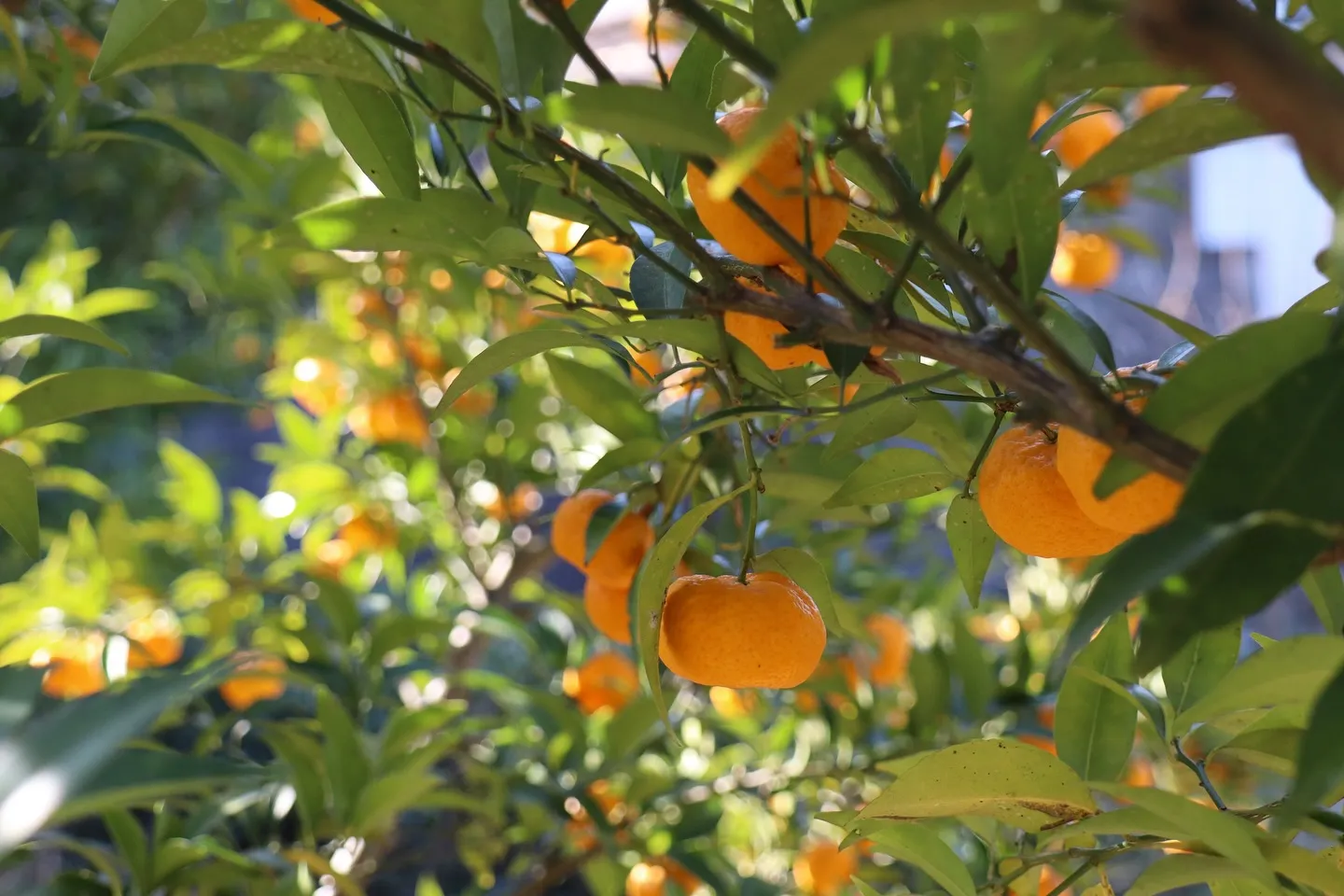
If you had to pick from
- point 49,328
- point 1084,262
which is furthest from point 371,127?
point 1084,262

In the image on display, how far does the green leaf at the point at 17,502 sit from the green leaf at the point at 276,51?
0.69 ft

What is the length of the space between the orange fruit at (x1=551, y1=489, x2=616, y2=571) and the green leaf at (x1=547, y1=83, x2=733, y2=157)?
13.2 inches

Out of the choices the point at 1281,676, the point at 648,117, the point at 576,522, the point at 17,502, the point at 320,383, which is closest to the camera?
the point at 648,117

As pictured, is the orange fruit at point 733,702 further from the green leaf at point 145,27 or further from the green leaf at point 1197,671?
the green leaf at point 145,27

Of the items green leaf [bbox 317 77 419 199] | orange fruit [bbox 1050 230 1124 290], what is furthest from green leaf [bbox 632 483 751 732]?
orange fruit [bbox 1050 230 1124 290]

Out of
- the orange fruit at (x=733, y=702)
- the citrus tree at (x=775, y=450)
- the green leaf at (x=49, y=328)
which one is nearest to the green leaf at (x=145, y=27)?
the citrus tree at (x=775, y=450)

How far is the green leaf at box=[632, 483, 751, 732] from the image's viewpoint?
17.2 inches

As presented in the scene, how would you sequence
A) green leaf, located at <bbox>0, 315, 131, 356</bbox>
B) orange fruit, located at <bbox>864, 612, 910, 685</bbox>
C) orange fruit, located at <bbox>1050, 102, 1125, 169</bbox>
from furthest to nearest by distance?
1. orange fruit, located at <bbox>864, 612, 910, 685</bbox>
2. orange fruit, located at <bbox>1050, 102, 1125, 169</bbox>
3. green leaf, located at <bbox>0, 315, 131, 356</bbox>

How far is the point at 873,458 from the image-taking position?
49cm

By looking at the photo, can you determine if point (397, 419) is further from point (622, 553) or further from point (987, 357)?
point (987, 357)

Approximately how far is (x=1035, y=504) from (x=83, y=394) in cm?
45

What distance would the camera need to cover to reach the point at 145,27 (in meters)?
0.43

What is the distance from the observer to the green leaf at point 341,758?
71 cm

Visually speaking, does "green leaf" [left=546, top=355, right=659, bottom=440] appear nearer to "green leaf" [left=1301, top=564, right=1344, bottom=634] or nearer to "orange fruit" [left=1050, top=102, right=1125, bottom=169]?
"green leaf" [left=1301, top=564, right=1344, bottom=634]
